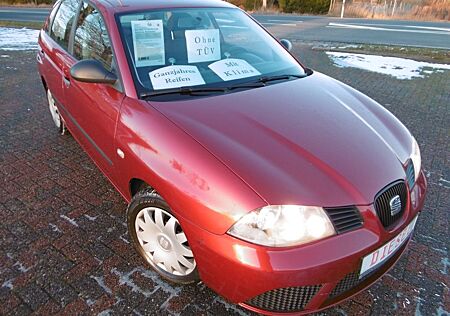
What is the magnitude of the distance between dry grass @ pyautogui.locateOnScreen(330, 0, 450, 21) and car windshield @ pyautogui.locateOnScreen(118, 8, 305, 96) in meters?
20.6

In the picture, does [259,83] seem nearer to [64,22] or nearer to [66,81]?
[66,81]

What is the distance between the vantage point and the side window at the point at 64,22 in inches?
126

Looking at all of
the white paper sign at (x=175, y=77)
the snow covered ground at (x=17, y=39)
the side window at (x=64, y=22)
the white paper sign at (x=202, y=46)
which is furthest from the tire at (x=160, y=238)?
the snow covered ground at (x=17, y=39)

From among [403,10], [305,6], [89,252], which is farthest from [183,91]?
[403,10]

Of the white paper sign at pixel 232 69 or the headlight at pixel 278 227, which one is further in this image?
the white paper sign at pixel 232 69

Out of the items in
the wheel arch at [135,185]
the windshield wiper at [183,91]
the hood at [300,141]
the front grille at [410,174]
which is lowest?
the wheel arch at [135,185]

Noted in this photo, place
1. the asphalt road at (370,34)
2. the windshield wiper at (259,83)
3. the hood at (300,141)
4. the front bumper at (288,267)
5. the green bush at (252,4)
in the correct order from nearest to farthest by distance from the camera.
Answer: the front bumper at (288,267)
the hood at (300,141)
the windshield wiper at (259,83)
the asphalt road at (370,34)
the green bush at (252,4)

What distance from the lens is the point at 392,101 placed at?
5465 millimetres

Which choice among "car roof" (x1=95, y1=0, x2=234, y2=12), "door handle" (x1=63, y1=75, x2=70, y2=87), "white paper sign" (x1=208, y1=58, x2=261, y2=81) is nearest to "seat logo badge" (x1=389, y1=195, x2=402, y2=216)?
"white paper sign" (x1=208, y1=58, x2=261, y2=81)

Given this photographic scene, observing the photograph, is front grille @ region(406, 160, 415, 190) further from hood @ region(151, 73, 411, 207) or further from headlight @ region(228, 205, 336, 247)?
headlight @ region(228, 205, 336, 247)

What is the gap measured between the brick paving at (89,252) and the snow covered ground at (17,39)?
21.2 ft

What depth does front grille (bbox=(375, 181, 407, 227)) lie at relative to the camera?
172 centimetres

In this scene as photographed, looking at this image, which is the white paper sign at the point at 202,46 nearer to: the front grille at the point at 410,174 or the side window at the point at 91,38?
the side window at the point at 91,38

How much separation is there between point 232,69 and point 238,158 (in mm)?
1076
